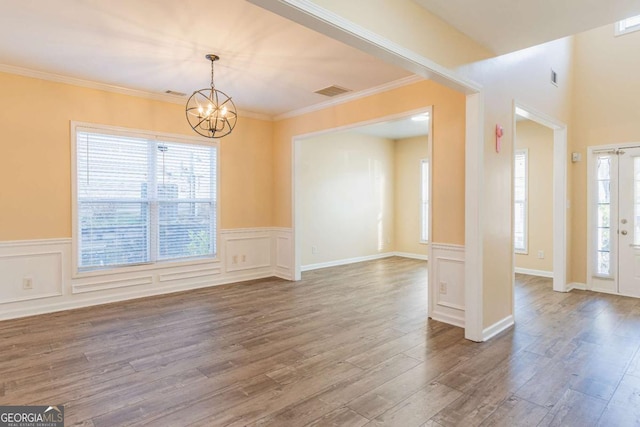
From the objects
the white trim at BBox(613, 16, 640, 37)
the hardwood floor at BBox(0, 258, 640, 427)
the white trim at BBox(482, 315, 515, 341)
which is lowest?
the hardwood floor at BBox(0, 258, 640, 427)

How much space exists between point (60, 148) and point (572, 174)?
23.7ft

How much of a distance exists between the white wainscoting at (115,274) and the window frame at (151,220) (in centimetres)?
3

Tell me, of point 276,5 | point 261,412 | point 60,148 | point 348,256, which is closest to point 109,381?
point 261,412

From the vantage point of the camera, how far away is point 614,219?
5141 millimetres

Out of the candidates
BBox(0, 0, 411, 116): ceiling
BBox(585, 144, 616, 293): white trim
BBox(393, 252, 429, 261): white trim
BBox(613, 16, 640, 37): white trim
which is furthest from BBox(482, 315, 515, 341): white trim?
BBox(613, 16, 640, 37): white trim

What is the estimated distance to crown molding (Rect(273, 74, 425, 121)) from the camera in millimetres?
4199

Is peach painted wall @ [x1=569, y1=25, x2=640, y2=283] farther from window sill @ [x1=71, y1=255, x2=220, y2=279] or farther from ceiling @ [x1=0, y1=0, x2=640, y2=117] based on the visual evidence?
window sill @ [x1=71, y1=255, x2=220, y2=279]

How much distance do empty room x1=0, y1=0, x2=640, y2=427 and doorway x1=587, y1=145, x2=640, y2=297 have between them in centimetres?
3

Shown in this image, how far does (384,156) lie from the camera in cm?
855

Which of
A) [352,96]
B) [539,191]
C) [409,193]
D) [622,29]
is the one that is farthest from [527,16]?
[409,193]

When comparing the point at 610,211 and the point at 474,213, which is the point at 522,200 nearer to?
the point at 610,211

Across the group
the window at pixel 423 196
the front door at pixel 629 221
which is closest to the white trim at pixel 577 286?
the front door at pixel 629 221

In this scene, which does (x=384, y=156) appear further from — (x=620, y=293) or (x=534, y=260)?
(x=620, y=293)

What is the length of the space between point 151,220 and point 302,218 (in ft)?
9.16
